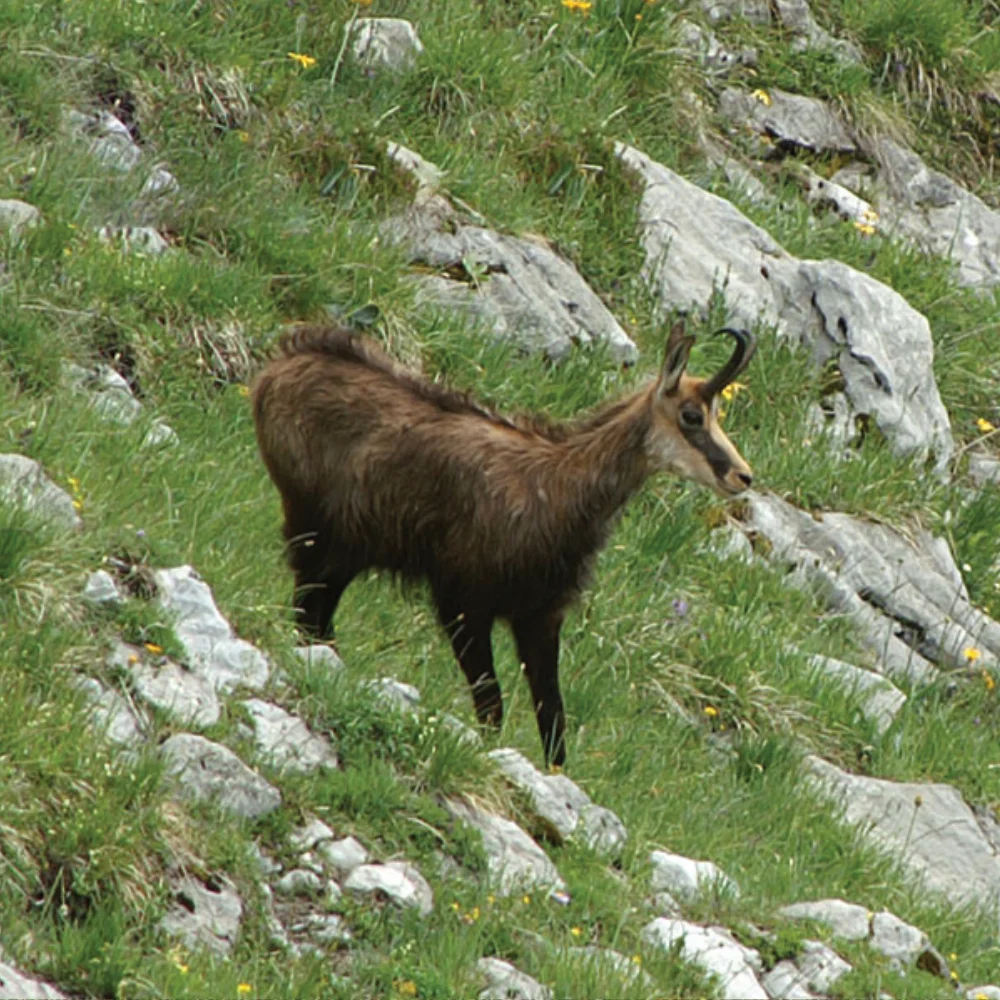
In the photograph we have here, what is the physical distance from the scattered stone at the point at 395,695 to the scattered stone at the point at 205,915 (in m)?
1.23

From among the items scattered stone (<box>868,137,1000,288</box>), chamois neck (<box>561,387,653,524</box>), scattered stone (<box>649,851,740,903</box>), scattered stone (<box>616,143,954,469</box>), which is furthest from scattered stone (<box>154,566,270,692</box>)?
scattered stone (<box>868,137,1000,288</box>)

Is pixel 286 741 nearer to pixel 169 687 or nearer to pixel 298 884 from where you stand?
pixel 169 687

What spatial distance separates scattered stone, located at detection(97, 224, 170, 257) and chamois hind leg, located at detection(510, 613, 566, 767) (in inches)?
122

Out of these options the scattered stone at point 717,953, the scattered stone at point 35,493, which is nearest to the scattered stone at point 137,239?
the scattered stone at point 35,493

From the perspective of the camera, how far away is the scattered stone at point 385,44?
12.9m

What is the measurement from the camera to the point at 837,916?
26.8 ft

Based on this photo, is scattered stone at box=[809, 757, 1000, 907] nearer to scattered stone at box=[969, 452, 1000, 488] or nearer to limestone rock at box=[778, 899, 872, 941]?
limestone rock at box=[778, 899, 872, 941]

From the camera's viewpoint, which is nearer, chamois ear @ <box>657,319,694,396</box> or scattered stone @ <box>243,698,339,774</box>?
scattered stone @ <box>243,698,339,774</box>

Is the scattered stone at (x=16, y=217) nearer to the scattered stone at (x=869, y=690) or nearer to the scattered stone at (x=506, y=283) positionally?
the scattered stone at (x=506, y=283)

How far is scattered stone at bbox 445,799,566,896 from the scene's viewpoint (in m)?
7.48

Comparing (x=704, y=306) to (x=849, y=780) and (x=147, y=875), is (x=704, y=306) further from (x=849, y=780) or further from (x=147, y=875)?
(x=147, y=875)

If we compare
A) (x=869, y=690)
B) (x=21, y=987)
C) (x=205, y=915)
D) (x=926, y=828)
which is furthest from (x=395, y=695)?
(x=869, y=690)

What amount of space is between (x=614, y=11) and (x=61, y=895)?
29.1 ft

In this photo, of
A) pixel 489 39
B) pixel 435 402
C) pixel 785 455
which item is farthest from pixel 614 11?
pixel 435 402
